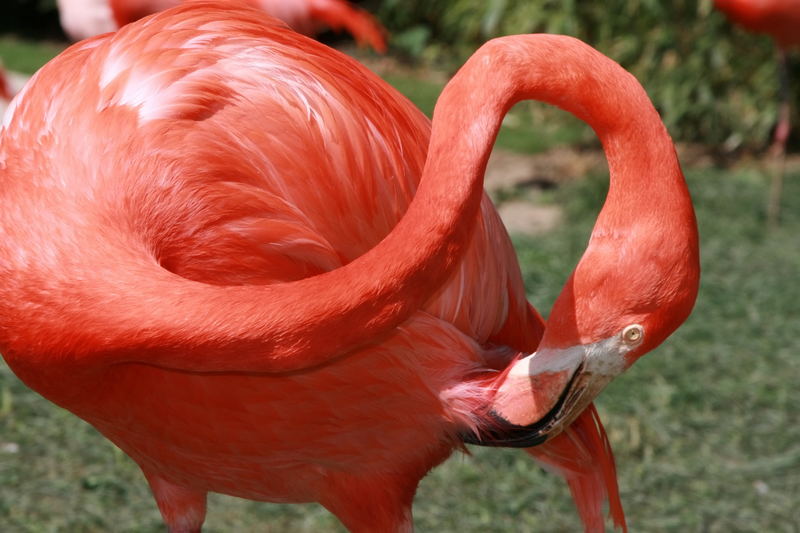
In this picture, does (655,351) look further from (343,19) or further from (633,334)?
(633,334)

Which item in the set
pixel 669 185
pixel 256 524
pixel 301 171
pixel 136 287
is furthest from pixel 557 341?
pixel 256 524

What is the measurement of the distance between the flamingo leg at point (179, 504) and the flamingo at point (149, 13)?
1.74 meters

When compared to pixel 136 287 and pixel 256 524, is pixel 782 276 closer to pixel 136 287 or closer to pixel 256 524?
pixel 256 524

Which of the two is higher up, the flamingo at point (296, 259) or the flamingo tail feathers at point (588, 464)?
the flamingo at point (296, 259)

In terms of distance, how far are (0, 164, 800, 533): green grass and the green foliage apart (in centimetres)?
248

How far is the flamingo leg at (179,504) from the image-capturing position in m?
2.40

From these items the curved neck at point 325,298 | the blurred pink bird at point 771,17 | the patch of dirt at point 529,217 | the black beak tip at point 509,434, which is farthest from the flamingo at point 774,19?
the curved neck at point 325,298

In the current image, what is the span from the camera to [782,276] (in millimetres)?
5035

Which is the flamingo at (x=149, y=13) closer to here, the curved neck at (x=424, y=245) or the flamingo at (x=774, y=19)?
the curved neck at (x=424, y=245)

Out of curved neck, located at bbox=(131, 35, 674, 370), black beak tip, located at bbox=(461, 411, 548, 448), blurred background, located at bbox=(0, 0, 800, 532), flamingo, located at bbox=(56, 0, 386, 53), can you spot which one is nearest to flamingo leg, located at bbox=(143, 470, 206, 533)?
black beak tip, located at bbox=(461, 411, 548, 448)

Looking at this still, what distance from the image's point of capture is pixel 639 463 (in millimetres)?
3625

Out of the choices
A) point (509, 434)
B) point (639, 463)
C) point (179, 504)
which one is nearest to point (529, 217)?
point (639, 463)

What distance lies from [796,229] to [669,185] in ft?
13.7

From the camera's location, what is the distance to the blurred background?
3336 mm
